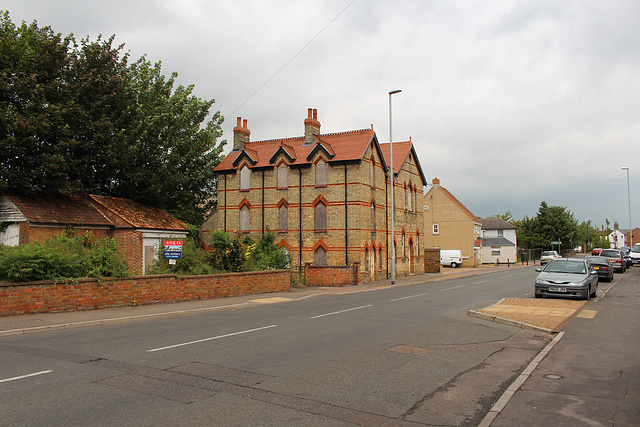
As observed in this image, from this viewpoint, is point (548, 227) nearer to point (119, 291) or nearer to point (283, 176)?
point (283, 176)

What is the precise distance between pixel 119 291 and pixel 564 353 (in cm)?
1348

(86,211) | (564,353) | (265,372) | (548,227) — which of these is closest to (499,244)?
(548,227)

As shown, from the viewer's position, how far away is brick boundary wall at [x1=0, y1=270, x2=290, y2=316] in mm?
13914

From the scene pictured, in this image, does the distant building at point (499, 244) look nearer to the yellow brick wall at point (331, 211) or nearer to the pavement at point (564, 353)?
the yellow brick wall at point (331, 211)

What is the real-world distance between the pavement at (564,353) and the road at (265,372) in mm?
408

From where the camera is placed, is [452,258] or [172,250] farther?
[452,258]

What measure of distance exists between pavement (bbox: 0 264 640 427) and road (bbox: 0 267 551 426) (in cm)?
41

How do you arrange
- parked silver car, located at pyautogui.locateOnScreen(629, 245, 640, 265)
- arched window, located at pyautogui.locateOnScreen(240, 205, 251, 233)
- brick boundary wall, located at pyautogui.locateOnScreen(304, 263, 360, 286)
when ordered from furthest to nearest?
parked silver car, located at pyautogui.locateOnScreen(629, 245, 640, 265)
arched window, located at pyautogui.locateOnScreen(240, 205, 251, 233)
brick boundary wall, located at pyautogui.locateOnScreen(304, 263, 360, 286)

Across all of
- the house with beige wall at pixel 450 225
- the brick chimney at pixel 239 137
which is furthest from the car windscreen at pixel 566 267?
the house with beige wall at pixel 450 225

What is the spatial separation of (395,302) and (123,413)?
14.2 metres

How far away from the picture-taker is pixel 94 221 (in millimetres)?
25031

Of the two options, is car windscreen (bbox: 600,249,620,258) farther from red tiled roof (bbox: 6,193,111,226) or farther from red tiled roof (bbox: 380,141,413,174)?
red tiled roof (bbox: 6,193,111,226)

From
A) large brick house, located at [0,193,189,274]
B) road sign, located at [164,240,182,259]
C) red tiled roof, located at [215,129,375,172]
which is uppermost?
red tiled roof, located at [215,129,375,172]

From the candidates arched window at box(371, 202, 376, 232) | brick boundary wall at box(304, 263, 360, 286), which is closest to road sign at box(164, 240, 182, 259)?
brick boundary wall at box(304, 263, 360, 286)
